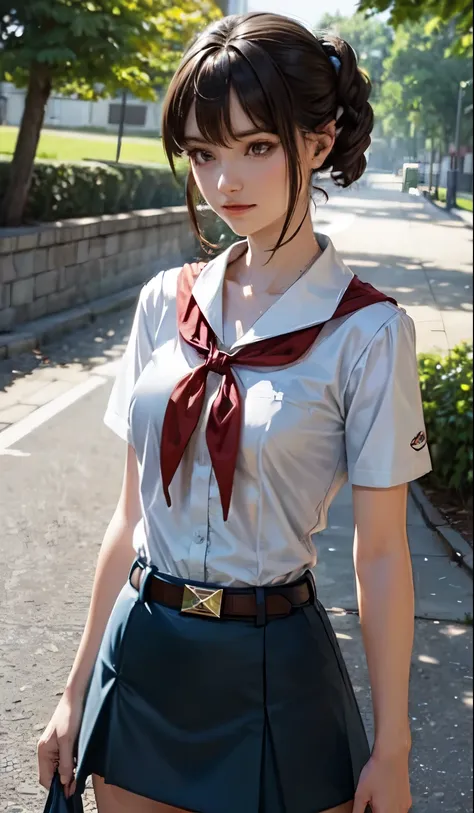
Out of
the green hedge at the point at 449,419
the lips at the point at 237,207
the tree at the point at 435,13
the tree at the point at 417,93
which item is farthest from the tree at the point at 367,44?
the green hedge at the point at 449,419

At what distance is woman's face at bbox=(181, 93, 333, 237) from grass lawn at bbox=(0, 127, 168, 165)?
0.65 meters

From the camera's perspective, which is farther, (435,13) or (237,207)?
(435,13)

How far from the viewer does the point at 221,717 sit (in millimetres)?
1259

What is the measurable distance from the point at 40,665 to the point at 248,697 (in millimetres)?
261

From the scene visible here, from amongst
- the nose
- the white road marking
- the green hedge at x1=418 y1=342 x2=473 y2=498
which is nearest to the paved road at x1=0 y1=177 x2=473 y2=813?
the white road marking

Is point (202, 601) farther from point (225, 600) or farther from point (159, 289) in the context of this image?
point (159, 289)

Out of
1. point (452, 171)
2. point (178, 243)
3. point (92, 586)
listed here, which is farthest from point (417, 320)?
point (452, 171)

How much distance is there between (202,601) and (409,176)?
830 millimetres

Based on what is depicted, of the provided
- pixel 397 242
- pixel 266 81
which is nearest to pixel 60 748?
pixel 266 81

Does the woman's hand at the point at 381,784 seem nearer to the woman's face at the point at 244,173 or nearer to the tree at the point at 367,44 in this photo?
the woman's face at the point at 244,173

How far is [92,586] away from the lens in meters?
1.45

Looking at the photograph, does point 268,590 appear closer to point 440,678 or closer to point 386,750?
point 386,750

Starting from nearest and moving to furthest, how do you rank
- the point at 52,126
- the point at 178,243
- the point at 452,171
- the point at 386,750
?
the point at 386,750 → the point at 52,126 → the point at 178,243 → the point at 452,171

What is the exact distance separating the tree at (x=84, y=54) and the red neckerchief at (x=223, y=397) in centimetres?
91
